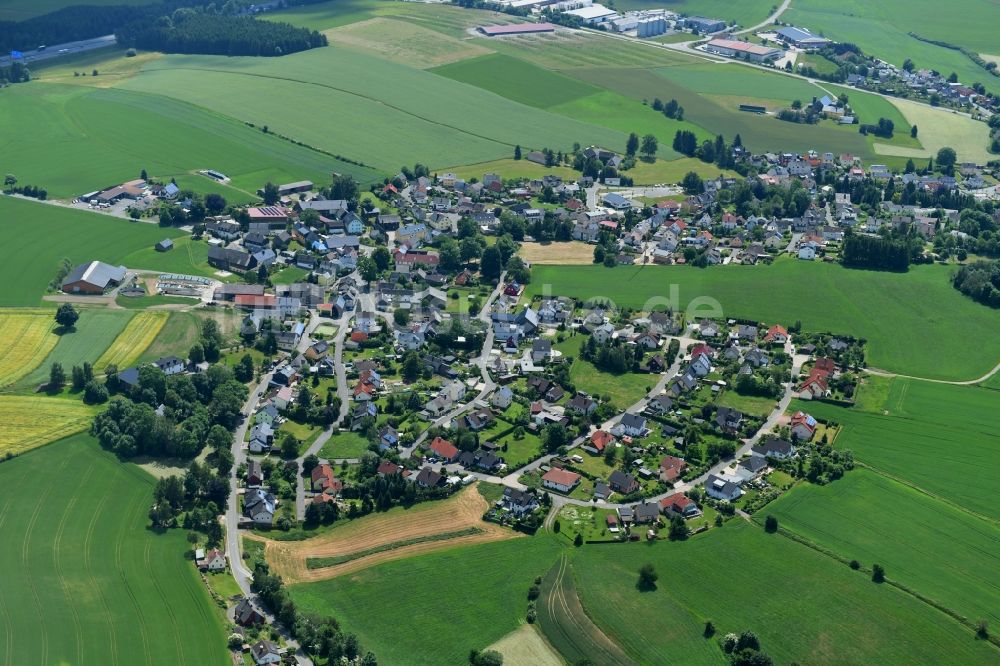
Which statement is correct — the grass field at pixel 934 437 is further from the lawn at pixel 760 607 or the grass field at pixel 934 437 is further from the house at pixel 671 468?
the lawn at pixel 760 607

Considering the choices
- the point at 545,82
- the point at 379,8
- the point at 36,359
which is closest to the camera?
the point at 36,359

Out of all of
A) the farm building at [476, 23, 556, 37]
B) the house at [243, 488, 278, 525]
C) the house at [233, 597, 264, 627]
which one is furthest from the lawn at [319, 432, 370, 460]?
the farm building at [476, 23, 556, 37]

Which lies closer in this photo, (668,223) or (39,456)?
(39,456)

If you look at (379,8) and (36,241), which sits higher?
(379,8)

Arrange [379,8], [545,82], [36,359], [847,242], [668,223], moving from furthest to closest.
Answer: [379,8], [545,82], [668,223], [847,242], [36,359]

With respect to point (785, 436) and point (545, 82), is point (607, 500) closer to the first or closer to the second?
point (785, 436)

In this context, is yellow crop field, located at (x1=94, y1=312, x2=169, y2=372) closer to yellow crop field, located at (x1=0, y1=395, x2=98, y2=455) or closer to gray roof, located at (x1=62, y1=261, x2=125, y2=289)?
yellow crop field, located at (x1=0, y1=395, x2=98, y2=455)

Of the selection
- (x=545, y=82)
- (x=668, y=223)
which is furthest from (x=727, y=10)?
(x=668, y=223)
